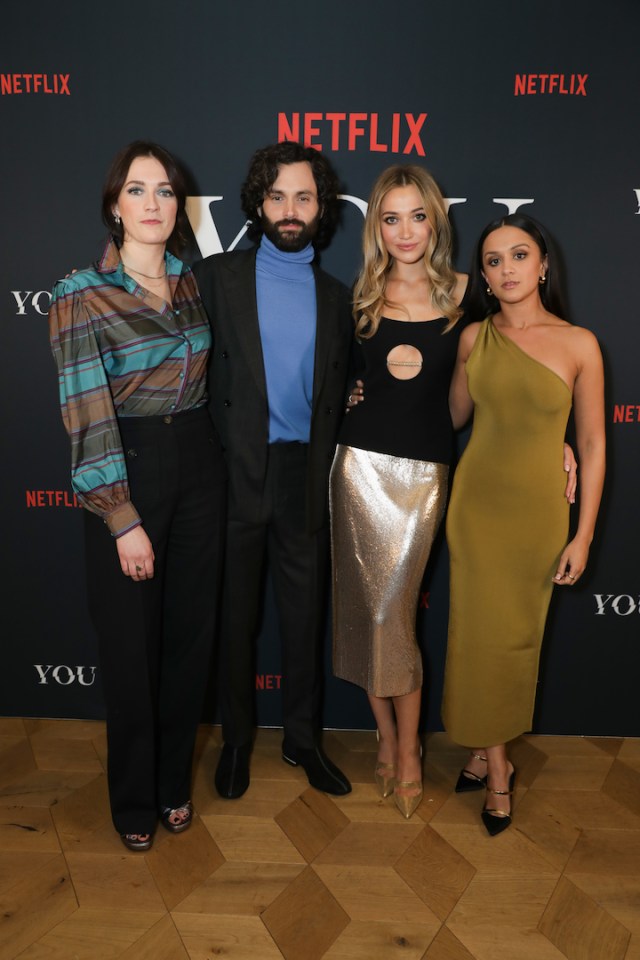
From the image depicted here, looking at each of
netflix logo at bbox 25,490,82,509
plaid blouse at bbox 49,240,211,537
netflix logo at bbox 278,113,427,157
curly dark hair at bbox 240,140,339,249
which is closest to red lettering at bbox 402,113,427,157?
netflix logo at bbox 278,113,427,157

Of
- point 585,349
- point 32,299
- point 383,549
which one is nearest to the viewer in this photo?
point 585,349

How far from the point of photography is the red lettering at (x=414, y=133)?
2631mm

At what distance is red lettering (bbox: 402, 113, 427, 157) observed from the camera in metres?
2.63

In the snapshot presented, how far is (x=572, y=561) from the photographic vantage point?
2404mm

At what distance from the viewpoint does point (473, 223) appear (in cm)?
271

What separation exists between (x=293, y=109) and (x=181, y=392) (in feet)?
3.78

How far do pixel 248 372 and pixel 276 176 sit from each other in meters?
0.62

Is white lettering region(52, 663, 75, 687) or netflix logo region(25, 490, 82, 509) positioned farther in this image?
white lettering region(52, 663, 75, 687)

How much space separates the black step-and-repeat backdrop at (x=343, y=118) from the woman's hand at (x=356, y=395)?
1.64ft

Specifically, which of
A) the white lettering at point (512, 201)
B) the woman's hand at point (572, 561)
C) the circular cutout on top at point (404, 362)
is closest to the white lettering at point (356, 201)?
the white lettering at point (512, 201)

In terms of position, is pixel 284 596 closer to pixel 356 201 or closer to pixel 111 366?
pixel 111 366

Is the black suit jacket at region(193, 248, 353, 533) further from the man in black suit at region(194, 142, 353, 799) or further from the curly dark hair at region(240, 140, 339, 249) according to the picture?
the curly dark hair at region(240, 140, 339, 249)

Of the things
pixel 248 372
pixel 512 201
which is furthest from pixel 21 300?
pixel 512 201

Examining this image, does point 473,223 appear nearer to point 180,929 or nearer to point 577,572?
point 577,572
